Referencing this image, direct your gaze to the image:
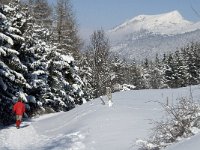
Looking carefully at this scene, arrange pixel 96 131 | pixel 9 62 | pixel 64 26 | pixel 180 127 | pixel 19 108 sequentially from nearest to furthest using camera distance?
1. pixel 180 127
2. pixel 96 131
3. pixel 19 108
4. pixel 9 62
5. pixel 64 26

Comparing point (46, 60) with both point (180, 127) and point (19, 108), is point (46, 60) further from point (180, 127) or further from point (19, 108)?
point (180, 127)

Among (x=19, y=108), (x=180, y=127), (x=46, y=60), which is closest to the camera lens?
(x=180, y=127)

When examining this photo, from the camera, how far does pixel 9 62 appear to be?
2573 centimetres

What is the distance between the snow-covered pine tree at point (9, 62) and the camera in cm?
2495

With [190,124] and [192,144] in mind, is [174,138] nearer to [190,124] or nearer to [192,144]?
[190,124]

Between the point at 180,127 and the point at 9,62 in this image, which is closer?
the point at 180,127

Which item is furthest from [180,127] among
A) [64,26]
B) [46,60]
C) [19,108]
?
[64,26]

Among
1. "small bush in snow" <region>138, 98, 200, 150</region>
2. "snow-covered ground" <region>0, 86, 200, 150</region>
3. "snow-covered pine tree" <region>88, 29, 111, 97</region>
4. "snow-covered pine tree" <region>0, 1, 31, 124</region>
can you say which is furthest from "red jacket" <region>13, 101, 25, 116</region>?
"snow-covered pine tree" <region>88, 29, 111, 97</region>

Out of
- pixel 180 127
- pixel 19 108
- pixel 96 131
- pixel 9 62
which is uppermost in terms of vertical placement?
pixel 9 62

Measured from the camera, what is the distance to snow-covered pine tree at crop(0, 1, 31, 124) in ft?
81.9

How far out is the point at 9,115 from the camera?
2816cm

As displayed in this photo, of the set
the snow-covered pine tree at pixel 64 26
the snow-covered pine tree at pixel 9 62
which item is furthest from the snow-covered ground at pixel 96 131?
the snow-covered pine tree at pixel 64 26

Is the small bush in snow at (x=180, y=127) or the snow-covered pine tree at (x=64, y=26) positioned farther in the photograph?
the snow-covered pine tree at (x=64, y=26)

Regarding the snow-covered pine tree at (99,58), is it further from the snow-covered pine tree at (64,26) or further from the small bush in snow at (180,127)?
the small bush in snow at (180,127)
